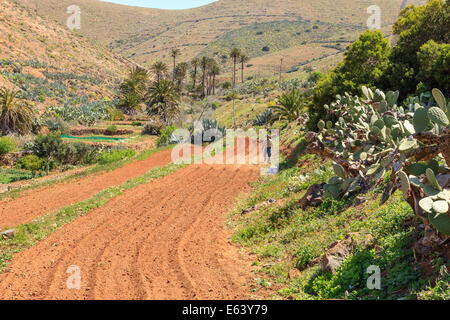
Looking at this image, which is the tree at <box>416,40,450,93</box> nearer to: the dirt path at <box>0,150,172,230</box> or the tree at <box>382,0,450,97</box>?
the tree at <box>382,0,450,97</box>

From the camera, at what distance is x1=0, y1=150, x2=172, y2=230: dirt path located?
1248 cm

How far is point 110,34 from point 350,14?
96175 millimetres

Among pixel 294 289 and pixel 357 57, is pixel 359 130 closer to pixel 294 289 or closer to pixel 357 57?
pixel 294 289

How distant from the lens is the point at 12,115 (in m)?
31.9

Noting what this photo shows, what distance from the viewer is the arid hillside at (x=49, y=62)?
49.5m

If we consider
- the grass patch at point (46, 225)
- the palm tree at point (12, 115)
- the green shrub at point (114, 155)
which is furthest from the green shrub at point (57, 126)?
the grass patch at point (46, 225)

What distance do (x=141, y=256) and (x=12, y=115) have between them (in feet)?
102

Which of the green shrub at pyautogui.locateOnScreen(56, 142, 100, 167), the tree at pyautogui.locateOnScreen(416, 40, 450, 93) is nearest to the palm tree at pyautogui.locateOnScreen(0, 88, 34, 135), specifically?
the green shrub at pyautogui.locateOnScreen(56, 142, 100, 167)

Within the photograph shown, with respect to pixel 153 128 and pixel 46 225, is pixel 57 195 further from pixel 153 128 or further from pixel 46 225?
pixel 153 128

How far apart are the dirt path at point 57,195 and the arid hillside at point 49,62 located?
32217 mm

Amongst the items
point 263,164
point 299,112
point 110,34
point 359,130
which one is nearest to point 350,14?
point 110,34

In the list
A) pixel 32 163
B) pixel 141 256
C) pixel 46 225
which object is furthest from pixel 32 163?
pixel 141 256

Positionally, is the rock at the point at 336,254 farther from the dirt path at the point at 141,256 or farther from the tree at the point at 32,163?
the tree at the point at 32,163

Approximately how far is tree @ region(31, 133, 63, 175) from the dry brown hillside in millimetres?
86821
